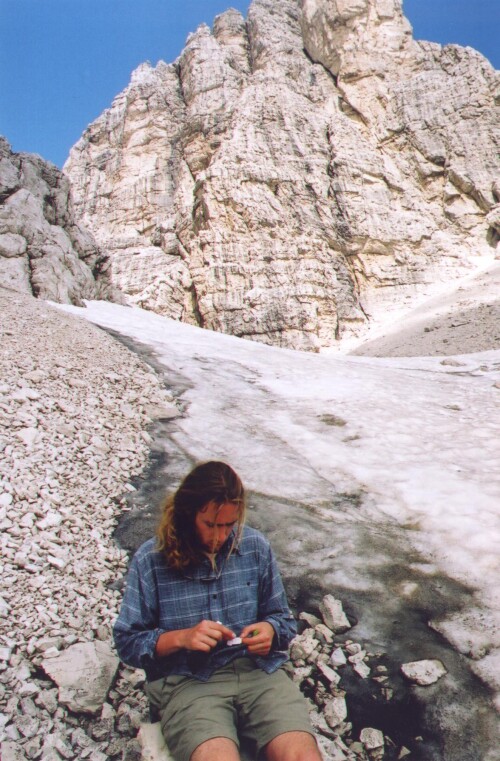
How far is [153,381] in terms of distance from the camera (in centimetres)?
995

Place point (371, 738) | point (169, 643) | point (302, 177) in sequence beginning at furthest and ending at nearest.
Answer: point (302, 177) < point (371, 738) < point (169, 643)

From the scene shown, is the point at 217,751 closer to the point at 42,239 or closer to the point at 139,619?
the point at 139,619

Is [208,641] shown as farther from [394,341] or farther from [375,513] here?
[394,341]

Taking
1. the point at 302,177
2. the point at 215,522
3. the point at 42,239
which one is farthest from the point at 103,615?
the point at 302,177

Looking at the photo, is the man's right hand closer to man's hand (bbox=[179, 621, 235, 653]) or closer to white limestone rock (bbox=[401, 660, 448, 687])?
man's hand (bbox=[179, 621, 235, 653])

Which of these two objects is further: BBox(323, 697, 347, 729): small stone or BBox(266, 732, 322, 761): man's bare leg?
BBox(323, 697, 347, 729): small stone

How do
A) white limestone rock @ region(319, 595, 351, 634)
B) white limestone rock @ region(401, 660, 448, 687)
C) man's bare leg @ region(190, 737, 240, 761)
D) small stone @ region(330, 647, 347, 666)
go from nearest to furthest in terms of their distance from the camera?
man's bare leg @ region(190, 737, 240, 761) → white limestone rock @ region(401, 660, 448, 687) → small stone @ region(330, 647, 347, 666) → white limestone rock @ region(319, 595, 351, 634)

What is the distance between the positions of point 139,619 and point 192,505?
0.68 m

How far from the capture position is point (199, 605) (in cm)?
271

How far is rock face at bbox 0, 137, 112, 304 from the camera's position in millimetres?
25766

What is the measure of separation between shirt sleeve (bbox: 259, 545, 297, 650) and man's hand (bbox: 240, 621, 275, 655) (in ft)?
0.31

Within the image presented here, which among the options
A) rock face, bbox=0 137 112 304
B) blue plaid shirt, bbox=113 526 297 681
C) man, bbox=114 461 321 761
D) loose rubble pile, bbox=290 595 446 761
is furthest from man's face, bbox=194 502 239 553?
rock face, bbox=0 137 112 304

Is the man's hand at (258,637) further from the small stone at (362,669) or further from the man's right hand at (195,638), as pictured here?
the small stone at (362,669)

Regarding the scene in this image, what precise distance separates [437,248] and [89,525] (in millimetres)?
53090
